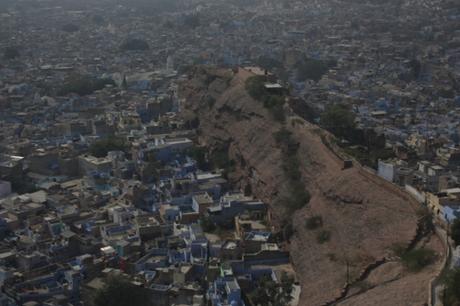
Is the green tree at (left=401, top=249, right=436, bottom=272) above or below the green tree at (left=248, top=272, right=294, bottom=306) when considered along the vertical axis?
above

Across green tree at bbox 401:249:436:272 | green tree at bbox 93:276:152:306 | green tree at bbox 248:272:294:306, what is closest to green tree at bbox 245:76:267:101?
green tree at bbox 248:272:294:306

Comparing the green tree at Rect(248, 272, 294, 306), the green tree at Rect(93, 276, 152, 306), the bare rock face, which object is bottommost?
the green tree at Rect(248, 272, 294, 306)

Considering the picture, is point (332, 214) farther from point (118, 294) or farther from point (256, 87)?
point (256, 87)

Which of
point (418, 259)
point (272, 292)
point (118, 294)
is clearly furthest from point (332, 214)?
point (118, 294)

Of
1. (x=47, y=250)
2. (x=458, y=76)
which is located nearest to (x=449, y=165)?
(x=47, y=250)

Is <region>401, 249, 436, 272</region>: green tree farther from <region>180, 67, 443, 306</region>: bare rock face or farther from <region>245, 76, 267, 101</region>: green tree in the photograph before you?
<region>245, 76, 267, 101</region>: green tree

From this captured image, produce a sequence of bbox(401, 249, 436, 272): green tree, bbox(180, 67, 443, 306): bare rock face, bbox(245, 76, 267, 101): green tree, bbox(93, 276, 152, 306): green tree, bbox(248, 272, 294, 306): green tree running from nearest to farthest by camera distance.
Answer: bbox(401, 249, 436, 272): green tree → bbox(180, 67, 443, 306): bare rock face → bbox(93, 276, 152, 306): green tree → bbox(248, 272, 294, 306): green tree → bbox(245, 76, 267, 101): green tree

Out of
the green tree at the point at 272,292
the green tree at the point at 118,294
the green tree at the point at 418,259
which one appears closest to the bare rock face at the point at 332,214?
the green tree at the point at 418,259
